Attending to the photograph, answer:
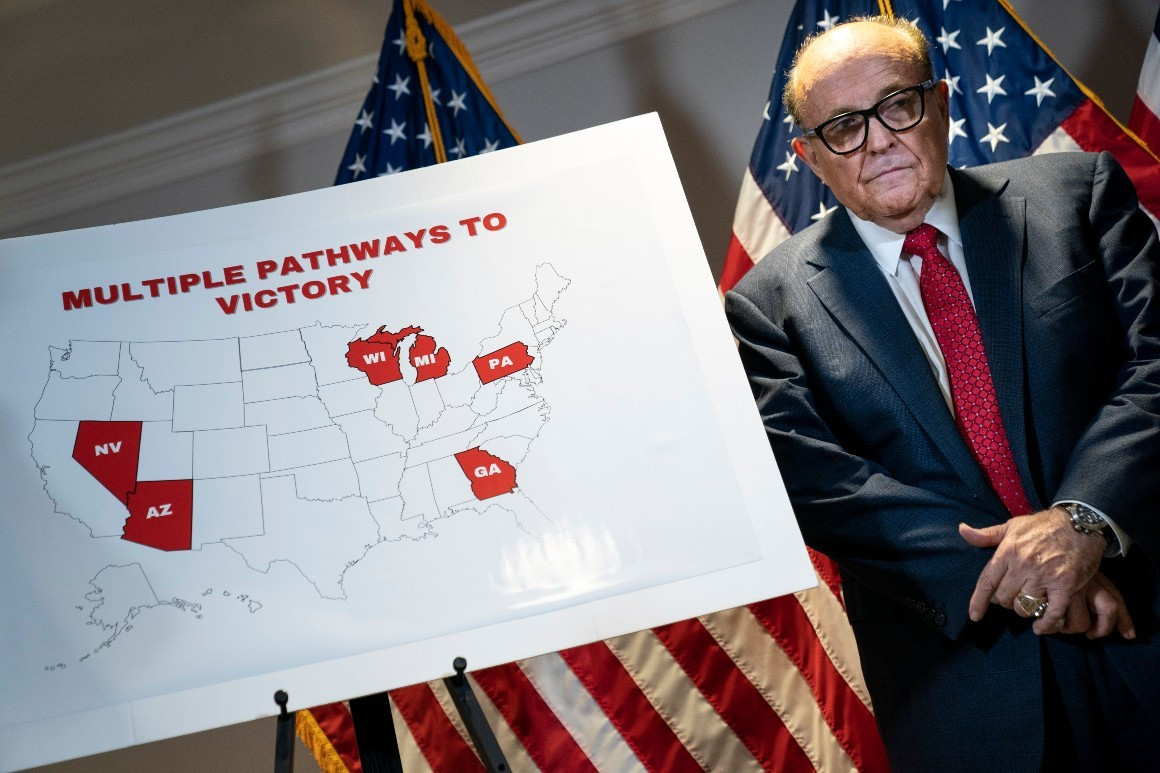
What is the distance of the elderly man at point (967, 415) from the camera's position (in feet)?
4.88

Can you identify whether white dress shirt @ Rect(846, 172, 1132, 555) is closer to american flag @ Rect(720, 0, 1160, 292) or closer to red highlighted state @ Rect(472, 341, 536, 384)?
red highlighted state @ Rect(472, 341, 536, 384)

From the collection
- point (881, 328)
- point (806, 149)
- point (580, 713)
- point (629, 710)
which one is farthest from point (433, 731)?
point (806, 149)

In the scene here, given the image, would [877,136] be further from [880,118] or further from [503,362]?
[503,362]

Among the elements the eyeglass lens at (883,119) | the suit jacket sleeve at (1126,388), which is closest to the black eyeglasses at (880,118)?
the eyeglass lens at (883,119)

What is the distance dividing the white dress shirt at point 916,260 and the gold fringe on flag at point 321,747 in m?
1.50

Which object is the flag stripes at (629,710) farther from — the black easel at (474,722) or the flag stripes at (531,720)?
the black easel at (474,722)

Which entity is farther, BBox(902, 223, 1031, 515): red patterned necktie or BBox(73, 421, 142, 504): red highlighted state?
BBox(902, 223, 1031, 515): red patterned necktie

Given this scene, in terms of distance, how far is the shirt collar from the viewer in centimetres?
176

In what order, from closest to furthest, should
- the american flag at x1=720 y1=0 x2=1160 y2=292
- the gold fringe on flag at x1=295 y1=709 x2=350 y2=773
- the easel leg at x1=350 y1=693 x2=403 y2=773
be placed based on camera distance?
the easel leg at x1=350 y1=693 x2=403 y2=773
the gold fringe on flag at x1=295 y1=709 x2=350 y2=773
the american flag at x1=720 y1=0 x2=1160 y2=292

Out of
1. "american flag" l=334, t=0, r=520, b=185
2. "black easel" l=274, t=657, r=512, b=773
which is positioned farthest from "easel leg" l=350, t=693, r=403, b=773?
"american flag" l=334, t=0, r=520, b=185

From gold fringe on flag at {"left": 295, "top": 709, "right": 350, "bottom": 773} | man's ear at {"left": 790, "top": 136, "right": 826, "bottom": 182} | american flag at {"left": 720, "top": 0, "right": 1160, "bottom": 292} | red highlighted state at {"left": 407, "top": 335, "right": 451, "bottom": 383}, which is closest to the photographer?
red highlighted state at {"left": 407, "top": 335, "right": 451, "bottom": 383}

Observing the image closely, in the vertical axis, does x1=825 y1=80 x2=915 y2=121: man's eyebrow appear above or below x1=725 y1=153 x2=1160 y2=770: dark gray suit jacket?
above

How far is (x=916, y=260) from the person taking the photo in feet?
5.85

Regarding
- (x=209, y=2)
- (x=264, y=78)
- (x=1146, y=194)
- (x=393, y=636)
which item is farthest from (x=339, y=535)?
(x=264, y=78)
